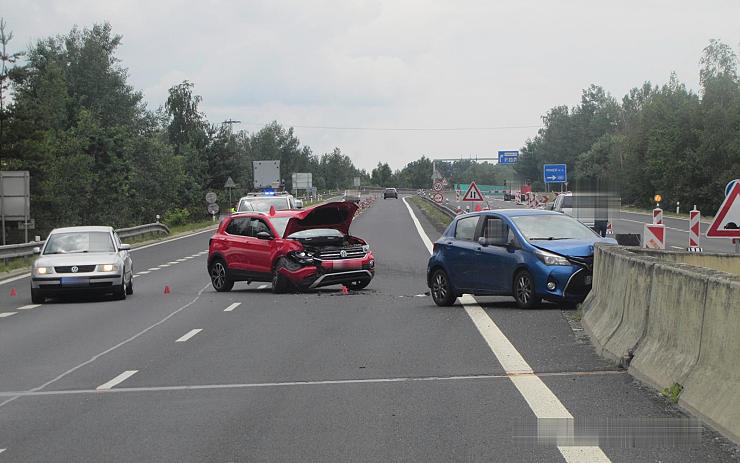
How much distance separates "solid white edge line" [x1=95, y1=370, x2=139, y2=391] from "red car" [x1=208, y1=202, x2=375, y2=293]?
9990 millimetres

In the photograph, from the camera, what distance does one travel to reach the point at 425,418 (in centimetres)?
836

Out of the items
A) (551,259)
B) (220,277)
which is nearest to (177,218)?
(220,277)

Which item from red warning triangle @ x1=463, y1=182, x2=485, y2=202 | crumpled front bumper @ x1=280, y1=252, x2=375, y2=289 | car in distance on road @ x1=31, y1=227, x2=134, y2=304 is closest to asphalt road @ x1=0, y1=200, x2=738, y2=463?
car in distance on road @ x1=31, y1=227, x2=134, y2=304

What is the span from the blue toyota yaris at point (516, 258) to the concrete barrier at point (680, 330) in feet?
11.1

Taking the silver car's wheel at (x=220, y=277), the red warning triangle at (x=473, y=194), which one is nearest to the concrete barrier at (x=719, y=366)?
the silver car's wheel at (x=220, y=277)

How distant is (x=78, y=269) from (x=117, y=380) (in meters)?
10.4

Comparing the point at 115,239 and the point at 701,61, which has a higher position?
the point at 701,61

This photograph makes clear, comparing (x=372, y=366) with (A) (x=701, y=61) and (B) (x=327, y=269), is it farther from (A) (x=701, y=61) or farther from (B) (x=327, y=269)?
(A) (x=701, y=61)

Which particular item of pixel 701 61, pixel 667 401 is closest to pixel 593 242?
pixel 667 401

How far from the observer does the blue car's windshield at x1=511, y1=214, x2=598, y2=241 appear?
55.8 feet

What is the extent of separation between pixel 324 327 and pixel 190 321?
2638mm

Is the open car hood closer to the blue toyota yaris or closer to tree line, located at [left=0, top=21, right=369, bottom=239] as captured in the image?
the blue toyota yaris

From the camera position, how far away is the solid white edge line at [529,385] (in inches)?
277

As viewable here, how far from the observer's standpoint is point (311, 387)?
1006 centimetres
